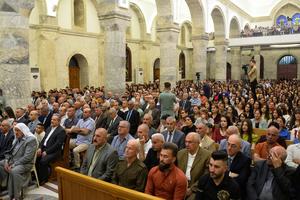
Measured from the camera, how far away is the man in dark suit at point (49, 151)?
5625 mm

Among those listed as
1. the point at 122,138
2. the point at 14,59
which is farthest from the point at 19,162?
the point at 14,59

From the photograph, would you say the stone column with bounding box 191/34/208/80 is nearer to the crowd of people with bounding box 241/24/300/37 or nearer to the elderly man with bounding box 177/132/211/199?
the crowd of people with bounding box 241/24/300/37

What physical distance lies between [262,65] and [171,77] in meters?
20.7

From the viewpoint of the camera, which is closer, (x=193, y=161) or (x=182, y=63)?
(x=193, y=161)

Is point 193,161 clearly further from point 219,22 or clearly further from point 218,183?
point 219,22

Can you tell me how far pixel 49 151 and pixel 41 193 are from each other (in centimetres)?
78

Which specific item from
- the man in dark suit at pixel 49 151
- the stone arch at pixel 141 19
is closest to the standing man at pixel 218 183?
the man in dark suit at pixel 49 151

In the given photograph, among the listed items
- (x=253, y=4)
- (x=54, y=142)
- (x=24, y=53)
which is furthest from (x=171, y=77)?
(x=253, y=4)

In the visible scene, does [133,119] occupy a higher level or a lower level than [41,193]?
higher

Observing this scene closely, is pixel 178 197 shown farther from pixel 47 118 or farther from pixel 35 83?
pixel 35 83

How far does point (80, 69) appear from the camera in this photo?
63.9 ft

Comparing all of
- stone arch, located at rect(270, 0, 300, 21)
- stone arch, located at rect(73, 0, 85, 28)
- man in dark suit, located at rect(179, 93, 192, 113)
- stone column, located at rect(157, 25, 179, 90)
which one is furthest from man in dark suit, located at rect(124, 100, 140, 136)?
stone arch, located at rect(270, 0, 300, 21)

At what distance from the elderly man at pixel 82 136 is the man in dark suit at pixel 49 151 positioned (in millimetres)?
654

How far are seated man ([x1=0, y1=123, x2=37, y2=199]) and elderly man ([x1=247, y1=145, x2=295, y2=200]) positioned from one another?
139 inches
